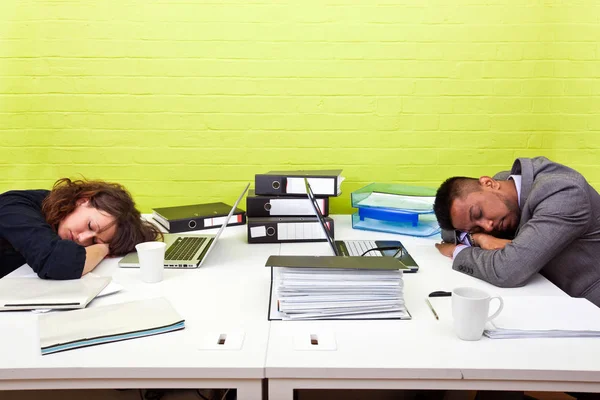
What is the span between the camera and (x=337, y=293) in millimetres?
1318

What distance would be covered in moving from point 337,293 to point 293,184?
952 mm

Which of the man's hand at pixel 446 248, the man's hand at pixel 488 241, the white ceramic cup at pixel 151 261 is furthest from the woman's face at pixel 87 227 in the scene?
the man's hand at pixel 488 241

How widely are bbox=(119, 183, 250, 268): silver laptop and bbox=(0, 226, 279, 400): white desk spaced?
0.81 feet

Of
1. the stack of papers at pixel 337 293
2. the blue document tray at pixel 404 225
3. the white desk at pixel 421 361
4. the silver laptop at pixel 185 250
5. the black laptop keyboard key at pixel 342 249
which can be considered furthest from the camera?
the blue document tray at pixel 404 225

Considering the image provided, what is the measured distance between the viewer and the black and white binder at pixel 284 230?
2066 mm

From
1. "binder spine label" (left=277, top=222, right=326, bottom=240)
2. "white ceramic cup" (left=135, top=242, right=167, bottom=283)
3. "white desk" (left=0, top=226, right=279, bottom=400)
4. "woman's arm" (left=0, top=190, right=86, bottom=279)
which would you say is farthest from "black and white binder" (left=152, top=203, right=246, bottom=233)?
"white desk" (left=0, top=226, right=279, bottom=400)

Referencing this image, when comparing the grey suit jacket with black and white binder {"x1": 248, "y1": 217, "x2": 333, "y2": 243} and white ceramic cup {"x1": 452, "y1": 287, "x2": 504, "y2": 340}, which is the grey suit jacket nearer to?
white ceramic cup {"x1": 452, "y1": 287, "x2": 504, "y2": 340}

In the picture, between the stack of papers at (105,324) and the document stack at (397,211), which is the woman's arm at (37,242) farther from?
the document stack at (397,211)

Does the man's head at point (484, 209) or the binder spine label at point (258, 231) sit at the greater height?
the man's head at point (484, 209)

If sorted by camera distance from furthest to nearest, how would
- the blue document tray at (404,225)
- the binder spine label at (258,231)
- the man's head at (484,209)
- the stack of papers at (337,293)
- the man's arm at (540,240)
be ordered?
the blue document tray at (404,225), the binder spine label at (258,231), the man's head at (484,209), the man's arm at (540,240), the stack of papers at (337,293)

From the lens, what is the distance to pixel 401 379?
42.3 inches

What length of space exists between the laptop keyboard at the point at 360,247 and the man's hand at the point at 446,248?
0.23m

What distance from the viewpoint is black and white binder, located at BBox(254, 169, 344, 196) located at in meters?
2.22

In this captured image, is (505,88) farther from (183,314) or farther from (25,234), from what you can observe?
(25,234)
